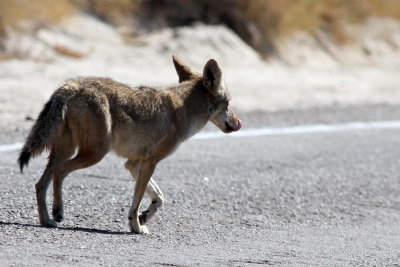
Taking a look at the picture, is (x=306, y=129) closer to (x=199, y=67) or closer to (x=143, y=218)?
(x=199, y=67)

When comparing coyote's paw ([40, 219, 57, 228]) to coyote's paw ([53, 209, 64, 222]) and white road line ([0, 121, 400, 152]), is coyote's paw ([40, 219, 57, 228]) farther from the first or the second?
white road line ([0, 121, 400, 152])

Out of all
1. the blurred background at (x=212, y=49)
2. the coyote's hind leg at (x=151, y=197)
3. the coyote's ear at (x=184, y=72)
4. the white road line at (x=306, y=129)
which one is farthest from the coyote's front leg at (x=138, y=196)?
the blurred background at (x=212, y=49)

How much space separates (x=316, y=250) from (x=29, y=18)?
1379 cm

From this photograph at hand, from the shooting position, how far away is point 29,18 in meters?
21.7

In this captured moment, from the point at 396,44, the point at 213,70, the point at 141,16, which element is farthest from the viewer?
the point at 396,44

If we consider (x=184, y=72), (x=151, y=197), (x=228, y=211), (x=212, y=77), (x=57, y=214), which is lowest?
(x=228, y=211)

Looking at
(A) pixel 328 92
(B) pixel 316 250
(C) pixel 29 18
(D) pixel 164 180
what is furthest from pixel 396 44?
(B) pixel 316 250

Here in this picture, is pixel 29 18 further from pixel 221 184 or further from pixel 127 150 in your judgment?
pixel 127 150

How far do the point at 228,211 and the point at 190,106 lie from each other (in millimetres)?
1469

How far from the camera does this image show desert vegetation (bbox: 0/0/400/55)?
22.0 m

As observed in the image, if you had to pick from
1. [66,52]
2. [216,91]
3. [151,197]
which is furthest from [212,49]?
[151,197]

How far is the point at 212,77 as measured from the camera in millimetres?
10016

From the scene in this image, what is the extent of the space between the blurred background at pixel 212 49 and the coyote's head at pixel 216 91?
618cm

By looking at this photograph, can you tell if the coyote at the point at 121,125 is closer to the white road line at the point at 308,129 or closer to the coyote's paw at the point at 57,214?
the coyote's paw at the point at 57,214
